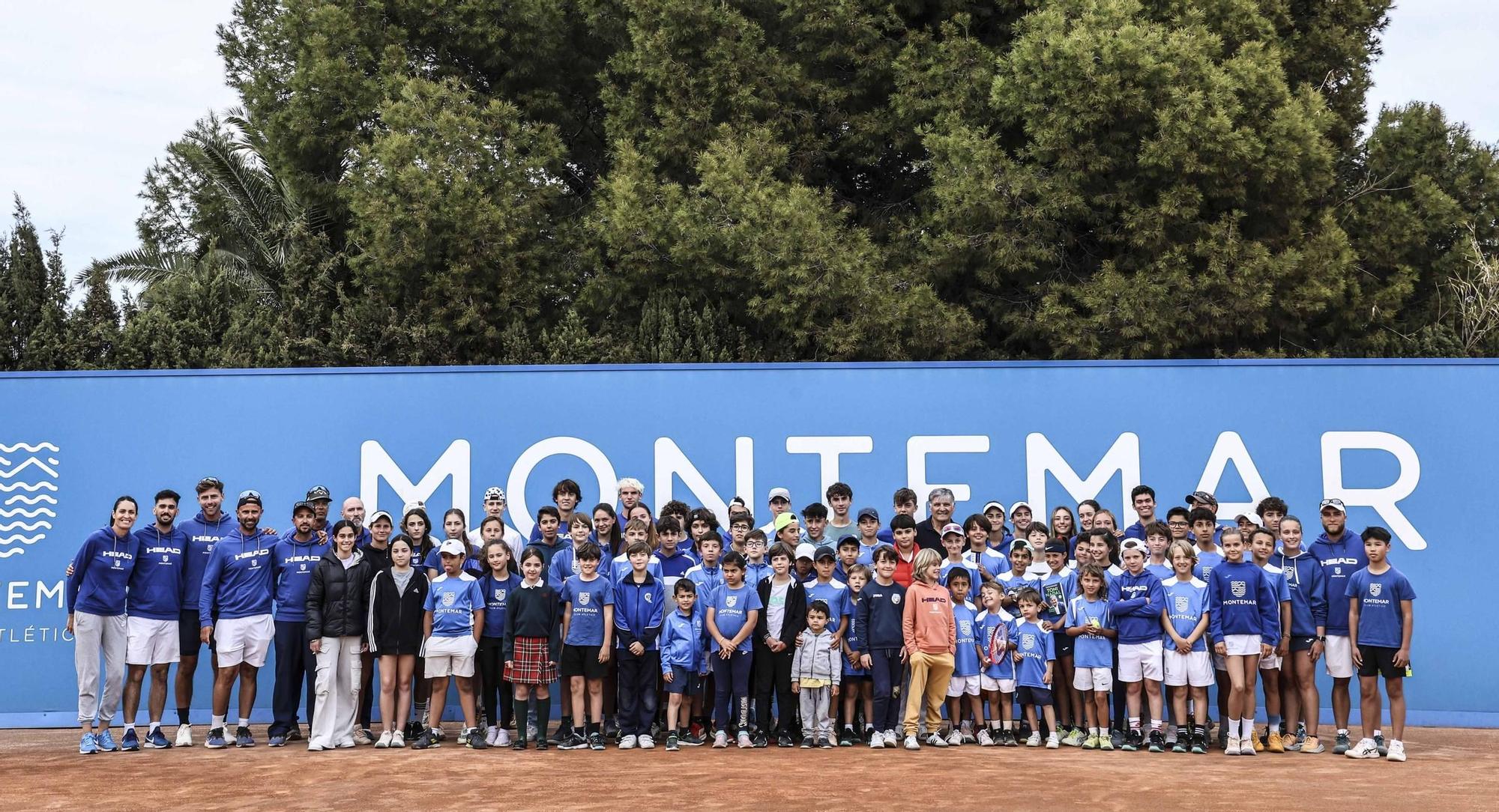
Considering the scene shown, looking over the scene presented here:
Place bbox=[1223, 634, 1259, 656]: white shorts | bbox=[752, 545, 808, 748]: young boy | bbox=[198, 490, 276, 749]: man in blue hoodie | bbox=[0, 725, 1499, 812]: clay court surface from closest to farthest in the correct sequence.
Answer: bbox=[0, 725, 1499, 812]: clay court surface
bbox=[1223, 634, 1259, 656]: white shorts
bbox=[752, 545, 808, 748]: young boy
bbox=[198, 490, 276, 749]: man in blue hoodie

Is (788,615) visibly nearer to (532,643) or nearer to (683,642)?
(683,642)

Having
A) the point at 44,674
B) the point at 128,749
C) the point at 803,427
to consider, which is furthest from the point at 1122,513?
the point at 44,674

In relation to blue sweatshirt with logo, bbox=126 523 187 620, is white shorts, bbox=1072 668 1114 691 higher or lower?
lower

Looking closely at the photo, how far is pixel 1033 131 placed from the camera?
16266 mm

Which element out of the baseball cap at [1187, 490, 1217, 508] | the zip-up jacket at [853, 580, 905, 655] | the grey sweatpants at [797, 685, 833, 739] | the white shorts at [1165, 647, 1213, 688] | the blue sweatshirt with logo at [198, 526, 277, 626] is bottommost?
the grey sweatpants at [797, 685, 833, 739]

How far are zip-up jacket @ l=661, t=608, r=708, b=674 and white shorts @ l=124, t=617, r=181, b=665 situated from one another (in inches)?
144

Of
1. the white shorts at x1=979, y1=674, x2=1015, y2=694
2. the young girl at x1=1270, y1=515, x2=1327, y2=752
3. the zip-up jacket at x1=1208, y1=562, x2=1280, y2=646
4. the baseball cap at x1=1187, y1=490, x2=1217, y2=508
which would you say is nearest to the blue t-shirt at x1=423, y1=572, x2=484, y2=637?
the white shorts at x1=979, y1=674, x2=1015, y2=694

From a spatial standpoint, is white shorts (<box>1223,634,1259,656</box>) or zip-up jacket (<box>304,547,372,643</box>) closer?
white shorts (<box>1223,634,1259,656</box>)

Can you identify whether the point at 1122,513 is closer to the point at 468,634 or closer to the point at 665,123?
the point at 468,634

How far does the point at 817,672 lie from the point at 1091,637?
6.67 ft

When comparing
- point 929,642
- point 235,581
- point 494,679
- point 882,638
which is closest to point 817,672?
point 882,638

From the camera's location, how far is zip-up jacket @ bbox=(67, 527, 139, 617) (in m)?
8.98

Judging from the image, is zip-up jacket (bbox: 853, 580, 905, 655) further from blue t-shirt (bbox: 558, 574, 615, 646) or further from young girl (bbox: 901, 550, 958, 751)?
blue t-shirt (bbox: 558, 574, 615, 646)

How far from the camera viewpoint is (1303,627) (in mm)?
9055
